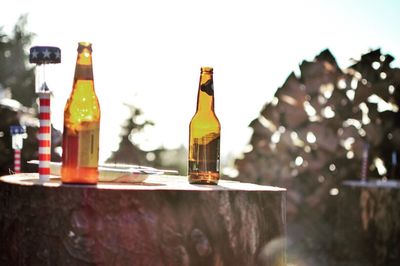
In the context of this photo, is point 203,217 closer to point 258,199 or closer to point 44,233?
point 258,199

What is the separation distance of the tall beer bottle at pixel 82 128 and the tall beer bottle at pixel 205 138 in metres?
0.61

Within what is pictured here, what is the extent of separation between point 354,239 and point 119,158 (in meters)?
3.47

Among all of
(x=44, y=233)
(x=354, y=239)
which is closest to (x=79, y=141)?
(x=44, y=233)

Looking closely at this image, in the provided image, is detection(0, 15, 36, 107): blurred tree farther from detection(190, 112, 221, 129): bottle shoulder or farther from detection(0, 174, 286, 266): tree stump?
detection(0, 174, 286, 266): tree stump

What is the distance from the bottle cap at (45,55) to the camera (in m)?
3.38

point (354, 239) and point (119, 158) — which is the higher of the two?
point (119, 158)

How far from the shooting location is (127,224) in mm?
2957

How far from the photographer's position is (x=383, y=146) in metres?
9.12

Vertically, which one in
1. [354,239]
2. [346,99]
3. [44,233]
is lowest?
[354,239]

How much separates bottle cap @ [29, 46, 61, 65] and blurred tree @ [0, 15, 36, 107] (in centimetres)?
695

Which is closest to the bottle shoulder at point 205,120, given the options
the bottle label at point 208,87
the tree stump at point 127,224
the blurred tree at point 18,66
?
the bottle label at point 208,87

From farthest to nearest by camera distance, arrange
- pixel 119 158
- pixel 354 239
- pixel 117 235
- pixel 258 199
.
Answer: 1. pixel 119 158
2. pixel 354 239
3. pixel 258 199
4. pixel 117 235

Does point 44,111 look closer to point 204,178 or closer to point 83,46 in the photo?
point 83,46

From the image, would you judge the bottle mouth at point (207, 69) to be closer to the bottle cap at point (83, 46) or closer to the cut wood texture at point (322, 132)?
the bottle cap at point (83, 46)
